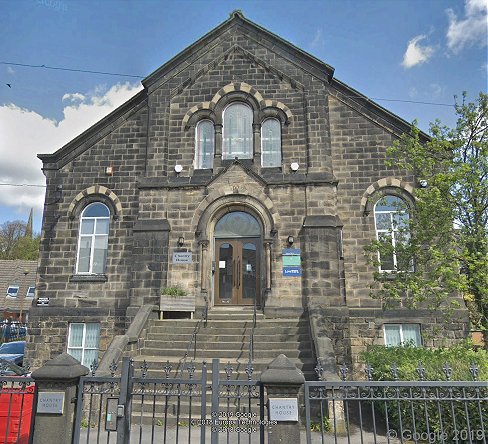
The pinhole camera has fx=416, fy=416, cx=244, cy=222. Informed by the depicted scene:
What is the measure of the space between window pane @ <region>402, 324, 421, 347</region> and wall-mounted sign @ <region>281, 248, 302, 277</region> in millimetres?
3877

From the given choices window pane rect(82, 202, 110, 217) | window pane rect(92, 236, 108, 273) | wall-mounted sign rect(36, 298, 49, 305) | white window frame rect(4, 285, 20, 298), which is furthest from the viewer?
white window frame rect(4, 285, 20, 298)

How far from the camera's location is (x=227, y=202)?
14469mm

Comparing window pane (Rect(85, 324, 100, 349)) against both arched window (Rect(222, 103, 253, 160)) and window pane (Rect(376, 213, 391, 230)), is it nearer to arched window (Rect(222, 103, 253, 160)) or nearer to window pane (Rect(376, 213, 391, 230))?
arched window (Rect(222, 103, 253, 160))

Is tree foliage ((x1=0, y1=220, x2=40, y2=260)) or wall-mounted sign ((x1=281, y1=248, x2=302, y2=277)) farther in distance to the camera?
tree foliage ((x1=0, y1=220, x2=40, y2=260))

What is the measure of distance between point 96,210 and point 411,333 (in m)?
11.9

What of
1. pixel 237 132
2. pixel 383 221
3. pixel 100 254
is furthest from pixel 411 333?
pixel 100 254

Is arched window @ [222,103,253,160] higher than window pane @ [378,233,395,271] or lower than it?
higher

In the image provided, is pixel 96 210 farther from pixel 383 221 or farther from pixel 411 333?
pixel 411 333

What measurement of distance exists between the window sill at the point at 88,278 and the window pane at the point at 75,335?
1.60 metres

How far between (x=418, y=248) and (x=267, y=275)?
5.06 metres

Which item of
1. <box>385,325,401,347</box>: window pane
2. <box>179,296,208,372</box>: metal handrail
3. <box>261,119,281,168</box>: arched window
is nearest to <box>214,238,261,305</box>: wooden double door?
<box>179,296,208,372</box>: metal handrail

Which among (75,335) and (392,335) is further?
(75,335)

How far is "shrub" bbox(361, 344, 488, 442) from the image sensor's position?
6.31 metres

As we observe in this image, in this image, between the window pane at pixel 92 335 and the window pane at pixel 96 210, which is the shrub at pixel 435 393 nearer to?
the window pane at pixel 92 335
